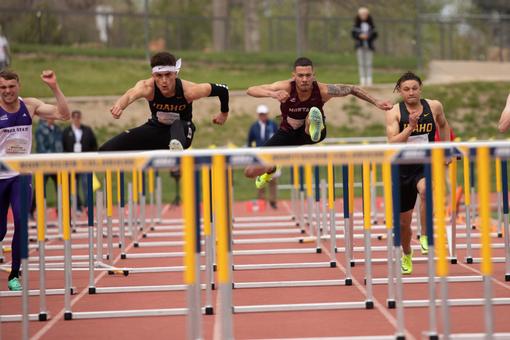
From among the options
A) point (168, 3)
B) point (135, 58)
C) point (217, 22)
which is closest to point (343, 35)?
point (217, 22)

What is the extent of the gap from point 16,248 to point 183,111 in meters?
2.26

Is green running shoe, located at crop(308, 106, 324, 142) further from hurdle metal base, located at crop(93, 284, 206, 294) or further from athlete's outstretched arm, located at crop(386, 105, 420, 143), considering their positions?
hurdle metal base, located at crop(93, 284, 206, 294)

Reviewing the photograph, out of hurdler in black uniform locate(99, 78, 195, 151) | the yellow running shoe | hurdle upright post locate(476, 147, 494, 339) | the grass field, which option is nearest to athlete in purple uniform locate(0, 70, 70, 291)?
hurdler in black uniform locate(99, 78, 195, 151)

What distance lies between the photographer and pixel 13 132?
10695 millimetres

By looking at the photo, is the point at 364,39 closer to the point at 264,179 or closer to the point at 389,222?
the point at 264,179

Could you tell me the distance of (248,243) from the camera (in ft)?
50.0

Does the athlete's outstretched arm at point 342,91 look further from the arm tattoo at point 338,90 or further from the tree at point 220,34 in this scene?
the tree at point 220,34

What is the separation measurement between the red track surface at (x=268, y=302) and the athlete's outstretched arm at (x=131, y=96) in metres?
1.86

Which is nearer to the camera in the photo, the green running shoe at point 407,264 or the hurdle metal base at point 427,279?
the hurdle metal base at point 427,279

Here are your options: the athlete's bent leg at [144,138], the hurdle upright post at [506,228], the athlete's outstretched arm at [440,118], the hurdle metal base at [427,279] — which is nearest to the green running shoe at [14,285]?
the athlete's bent leg at [144,138]

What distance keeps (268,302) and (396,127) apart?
2.67 meters

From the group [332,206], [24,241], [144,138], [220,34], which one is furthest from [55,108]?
[220,34]

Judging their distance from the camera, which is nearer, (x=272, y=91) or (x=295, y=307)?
(x=295, y=307)

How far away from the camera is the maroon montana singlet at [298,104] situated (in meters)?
11.7
